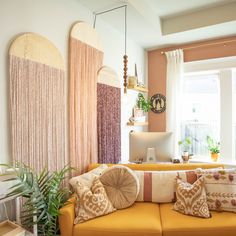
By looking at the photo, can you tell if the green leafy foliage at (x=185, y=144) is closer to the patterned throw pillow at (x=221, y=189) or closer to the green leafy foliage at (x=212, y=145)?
the green leafy foliage at (x=212, y=145)

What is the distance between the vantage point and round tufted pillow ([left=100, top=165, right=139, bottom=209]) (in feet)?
7.38

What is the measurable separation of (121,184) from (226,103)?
256 cm

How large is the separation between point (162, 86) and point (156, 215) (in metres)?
2.65

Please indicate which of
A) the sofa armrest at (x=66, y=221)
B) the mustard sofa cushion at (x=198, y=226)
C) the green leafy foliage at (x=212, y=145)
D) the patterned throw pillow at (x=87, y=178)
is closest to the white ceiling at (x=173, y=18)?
the green leafy foliage at (x=212, y=145)

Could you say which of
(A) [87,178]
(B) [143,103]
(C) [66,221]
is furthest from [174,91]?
(C) [66,221]

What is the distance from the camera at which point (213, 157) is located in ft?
12.7

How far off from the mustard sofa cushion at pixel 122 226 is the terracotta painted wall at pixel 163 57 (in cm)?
241

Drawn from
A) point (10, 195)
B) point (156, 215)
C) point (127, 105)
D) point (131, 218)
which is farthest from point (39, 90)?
point (127, 105)

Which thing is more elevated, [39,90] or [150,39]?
[150,39]

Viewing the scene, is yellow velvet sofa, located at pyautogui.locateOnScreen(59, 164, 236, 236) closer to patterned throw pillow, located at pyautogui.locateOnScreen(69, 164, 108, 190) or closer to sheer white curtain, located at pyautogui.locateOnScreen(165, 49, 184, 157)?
patterned throw pillow, located at pyautogui.locateOnScreen(69, 164, 108, 190)

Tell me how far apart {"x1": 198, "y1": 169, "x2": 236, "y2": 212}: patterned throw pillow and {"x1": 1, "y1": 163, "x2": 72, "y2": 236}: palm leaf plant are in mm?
1410

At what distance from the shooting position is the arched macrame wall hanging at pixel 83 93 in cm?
252

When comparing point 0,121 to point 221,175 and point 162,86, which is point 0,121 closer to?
point 221,175

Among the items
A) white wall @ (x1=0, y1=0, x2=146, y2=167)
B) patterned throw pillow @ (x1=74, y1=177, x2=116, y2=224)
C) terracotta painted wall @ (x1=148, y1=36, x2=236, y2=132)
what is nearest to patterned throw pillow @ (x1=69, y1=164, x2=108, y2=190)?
patterned throw pillow @ (x1=74, y1=177, x2=116, y2=224)
